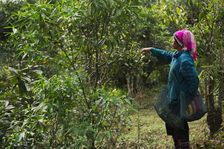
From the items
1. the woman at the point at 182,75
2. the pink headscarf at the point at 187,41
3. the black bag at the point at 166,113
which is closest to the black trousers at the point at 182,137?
the woman at the point at 182,75

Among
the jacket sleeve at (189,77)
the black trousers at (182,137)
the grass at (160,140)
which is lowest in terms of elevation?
the grass at (160,140)

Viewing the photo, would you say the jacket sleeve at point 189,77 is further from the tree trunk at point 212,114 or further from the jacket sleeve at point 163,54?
the tree trunk at point 212,114

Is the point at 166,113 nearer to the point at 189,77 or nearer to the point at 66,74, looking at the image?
the point at 189,77

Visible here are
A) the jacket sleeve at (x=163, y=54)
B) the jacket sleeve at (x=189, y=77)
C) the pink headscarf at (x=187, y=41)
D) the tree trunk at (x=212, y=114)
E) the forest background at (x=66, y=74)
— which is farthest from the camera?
the tree trunk at (x=212, y=114)

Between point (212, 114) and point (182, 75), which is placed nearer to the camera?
→ point (182, 75)

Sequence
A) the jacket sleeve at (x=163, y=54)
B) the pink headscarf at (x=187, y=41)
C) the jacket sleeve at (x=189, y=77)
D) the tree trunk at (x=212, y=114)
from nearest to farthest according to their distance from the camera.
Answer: the jacket sleeve at (x=189, y=77), the pink headscarf at (x=187, y=41), the jacket sleeve at (x=163, y=54), the tree trunk at (x=212, y=114)

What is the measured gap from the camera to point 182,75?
8.06 feet

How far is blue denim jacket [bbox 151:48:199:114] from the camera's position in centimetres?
240

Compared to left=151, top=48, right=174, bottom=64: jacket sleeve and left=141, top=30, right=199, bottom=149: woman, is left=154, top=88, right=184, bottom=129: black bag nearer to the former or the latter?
left=141, top=30, right=199, bottom=149: woman

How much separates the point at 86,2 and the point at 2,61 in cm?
746

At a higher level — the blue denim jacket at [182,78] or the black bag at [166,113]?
the blue denim jacket at [182,78]

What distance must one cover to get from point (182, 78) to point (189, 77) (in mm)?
116

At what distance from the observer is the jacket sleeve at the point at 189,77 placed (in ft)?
7.84

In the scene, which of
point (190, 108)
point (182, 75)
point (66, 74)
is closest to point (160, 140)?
point (190, 108)
